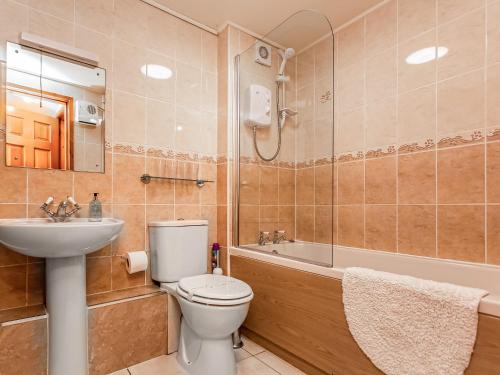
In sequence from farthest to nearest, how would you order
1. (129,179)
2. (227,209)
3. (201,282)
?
(227,209)
(129,179)
(201,282)

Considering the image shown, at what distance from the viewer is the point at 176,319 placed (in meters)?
1.81

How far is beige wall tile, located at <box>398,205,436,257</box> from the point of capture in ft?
5.74

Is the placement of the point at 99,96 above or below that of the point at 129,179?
above

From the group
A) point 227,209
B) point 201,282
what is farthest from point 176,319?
point 227,209

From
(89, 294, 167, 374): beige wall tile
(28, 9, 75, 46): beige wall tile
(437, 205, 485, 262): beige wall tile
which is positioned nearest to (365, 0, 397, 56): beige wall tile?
(437, 205, 485, 262): beige wall tile

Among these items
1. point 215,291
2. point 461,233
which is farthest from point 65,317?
point 461,233

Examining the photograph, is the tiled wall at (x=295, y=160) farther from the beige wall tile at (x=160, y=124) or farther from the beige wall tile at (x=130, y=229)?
the beige wall tile at (x=130, y=229)

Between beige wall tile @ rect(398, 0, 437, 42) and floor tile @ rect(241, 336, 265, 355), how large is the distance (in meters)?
2.16

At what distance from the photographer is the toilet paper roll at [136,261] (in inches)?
70.5

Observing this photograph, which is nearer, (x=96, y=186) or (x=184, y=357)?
(x=184, y=357)

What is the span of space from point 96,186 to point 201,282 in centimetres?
85

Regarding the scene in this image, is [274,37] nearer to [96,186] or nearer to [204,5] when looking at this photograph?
[204,5]

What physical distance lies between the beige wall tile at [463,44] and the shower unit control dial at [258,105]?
1059 mm

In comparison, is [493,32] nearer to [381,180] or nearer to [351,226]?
[381,180]
